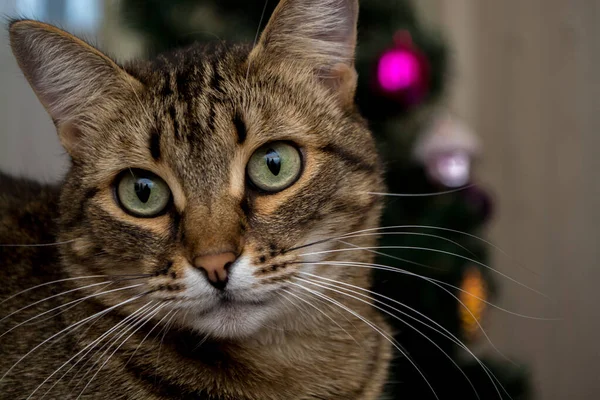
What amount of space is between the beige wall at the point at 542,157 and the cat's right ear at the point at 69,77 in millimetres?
1373

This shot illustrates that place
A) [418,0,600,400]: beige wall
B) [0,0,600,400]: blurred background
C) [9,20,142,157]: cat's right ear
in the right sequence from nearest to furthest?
[9,20,142,157]: cat's right ear, [0,0,600,400]: blurred background, [418,0,600,400]: beige wall

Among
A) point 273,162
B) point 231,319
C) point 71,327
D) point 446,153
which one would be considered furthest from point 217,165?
point 446,153

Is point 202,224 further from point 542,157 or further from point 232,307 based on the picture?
point 542,157

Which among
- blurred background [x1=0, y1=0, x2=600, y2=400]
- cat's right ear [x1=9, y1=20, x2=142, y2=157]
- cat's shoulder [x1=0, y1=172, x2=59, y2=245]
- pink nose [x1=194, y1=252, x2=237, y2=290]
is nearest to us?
pink nose [x1=194, y1=252, x2=237, y2=290]

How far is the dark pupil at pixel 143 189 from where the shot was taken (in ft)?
2.37

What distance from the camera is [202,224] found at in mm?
657

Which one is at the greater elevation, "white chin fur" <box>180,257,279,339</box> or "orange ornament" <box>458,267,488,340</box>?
"white chin fur" <box>180,257,279,339</box>

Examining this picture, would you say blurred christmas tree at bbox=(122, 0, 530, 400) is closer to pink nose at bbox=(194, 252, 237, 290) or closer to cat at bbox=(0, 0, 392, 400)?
cat at bbox=(0, 0, 392, 400)

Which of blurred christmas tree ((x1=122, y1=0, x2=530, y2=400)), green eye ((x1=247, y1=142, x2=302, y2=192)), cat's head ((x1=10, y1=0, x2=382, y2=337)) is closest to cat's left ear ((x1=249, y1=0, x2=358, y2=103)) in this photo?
cat's head ((x1=10, y1=0, x2=382, y2=337))

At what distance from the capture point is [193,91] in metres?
0.76

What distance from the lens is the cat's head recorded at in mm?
662

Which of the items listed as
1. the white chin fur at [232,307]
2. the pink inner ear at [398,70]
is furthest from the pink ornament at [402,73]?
the white chin fur at [232,307]

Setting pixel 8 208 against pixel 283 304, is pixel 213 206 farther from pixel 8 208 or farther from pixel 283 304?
pixel 8 208

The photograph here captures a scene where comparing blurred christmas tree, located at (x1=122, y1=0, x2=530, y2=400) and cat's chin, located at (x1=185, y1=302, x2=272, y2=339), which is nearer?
cat's chin, located at (x1=185, y1=302, x2=272, y2=339)
